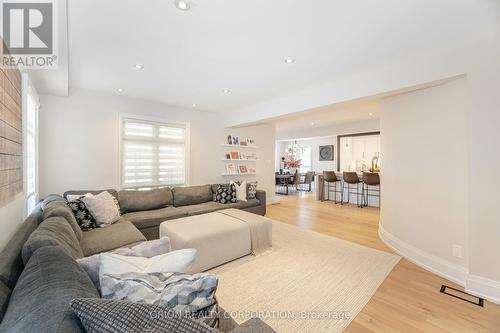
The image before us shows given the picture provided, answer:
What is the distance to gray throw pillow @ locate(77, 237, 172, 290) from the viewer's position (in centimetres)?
112

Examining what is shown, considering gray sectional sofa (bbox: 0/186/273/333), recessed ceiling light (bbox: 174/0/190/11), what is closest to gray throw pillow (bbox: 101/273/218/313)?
gray sectional sofa (bbox: 0/186/273/333)

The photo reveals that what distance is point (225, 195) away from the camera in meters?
4.44

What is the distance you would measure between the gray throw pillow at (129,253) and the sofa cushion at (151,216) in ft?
6.37

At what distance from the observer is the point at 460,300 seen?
2.02 m

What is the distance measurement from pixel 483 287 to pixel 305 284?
1.60 m

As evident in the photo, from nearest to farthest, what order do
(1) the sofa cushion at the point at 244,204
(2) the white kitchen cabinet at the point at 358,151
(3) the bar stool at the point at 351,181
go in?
1. (1) the sofa cushion at the point at 244,204
2. (3) the bar stool at the point at 351,181
3. (2) the white kitchen cabinet at the point at 358,151

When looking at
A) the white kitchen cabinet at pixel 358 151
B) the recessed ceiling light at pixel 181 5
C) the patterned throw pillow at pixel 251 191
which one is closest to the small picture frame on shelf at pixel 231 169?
the patterned throw pillow at pixel 251 191

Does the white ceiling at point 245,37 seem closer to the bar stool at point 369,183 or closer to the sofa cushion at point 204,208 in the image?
the sofa cushion at point 204,208

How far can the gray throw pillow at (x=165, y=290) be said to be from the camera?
88 centimetres

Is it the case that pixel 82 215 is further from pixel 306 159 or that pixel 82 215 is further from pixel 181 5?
pixel 306 159

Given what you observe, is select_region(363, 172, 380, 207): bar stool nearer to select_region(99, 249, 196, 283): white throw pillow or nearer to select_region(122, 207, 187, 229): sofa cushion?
select_region(122, 207, 187, 229): sofa cushion

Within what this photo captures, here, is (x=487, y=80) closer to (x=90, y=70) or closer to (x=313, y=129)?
(x=90, y=70)

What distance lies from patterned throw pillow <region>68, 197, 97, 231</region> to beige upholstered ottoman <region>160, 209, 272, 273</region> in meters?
0.85

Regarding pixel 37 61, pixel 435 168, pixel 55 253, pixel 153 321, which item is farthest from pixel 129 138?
pixel 435 168
